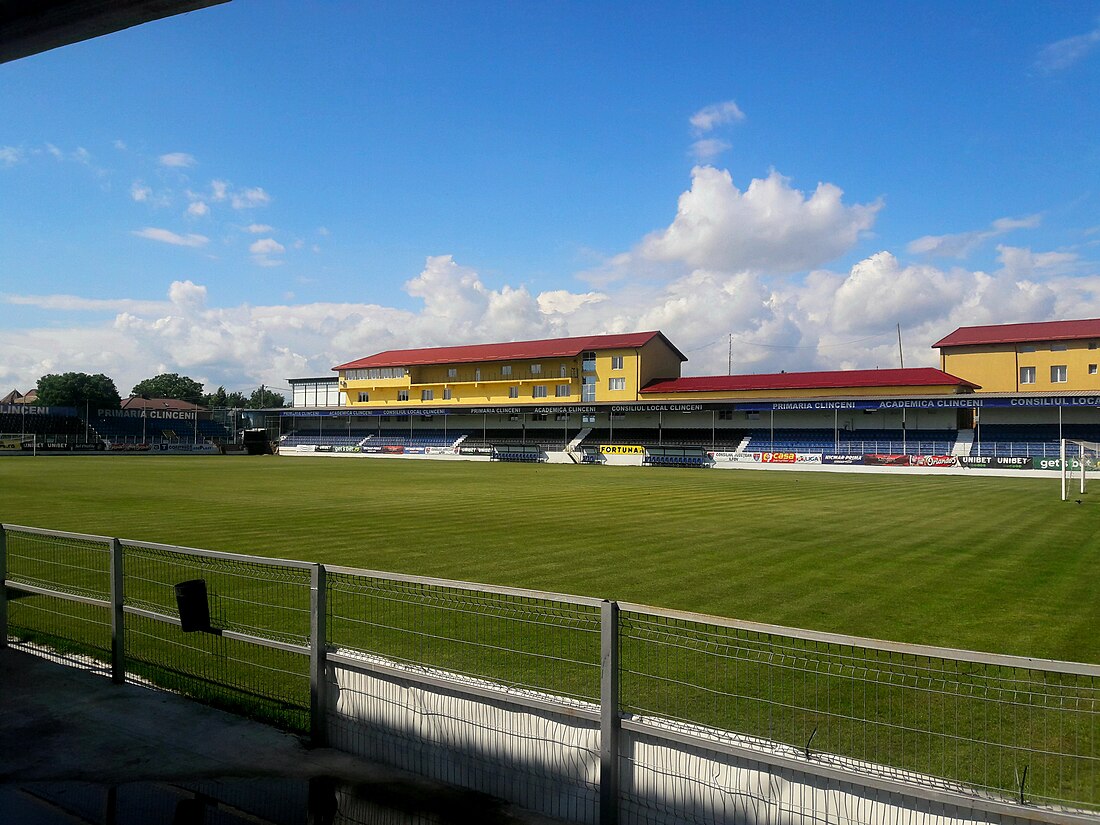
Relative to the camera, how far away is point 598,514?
20.8m

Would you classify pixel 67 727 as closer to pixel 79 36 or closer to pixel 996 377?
pixel 79 36

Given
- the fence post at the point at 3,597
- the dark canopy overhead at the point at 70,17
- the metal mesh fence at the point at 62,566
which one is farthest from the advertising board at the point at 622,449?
the dark canopy overhead at the point at 70,17

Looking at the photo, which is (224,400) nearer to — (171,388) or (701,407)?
(171,388)

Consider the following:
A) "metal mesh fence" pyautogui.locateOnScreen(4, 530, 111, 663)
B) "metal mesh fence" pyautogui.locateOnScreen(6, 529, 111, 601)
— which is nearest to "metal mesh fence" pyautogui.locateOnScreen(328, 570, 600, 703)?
"metal mesh fence" pyautogui.locateOnScreen(4, 530, 111, 663)

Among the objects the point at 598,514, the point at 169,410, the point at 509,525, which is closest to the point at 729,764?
the point at 509,525

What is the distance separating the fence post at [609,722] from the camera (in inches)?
156

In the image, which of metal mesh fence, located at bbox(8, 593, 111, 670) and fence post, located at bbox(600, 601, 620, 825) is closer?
fence post, located at bbox(600, 601, 620, 825)

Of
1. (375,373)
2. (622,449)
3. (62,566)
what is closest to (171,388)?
(375,373)

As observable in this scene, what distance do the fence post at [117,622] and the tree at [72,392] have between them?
116572 millimetres

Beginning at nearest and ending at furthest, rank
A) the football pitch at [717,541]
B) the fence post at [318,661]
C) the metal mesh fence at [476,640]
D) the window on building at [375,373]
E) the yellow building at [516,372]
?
the fence post at [318,661] < the metal mesh fence at [476,640] < the football pitch at [717,541] < the yellow building at [516,372] < the window on building at [375,373]

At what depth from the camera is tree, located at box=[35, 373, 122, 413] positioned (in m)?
113

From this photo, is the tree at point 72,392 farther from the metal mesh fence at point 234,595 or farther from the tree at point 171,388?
the metal mesh fence at point 234,595

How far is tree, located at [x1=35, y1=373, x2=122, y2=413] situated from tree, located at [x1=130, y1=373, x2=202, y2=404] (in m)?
28.1

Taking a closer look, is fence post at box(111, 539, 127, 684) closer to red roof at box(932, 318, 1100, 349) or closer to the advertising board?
the advertising board
